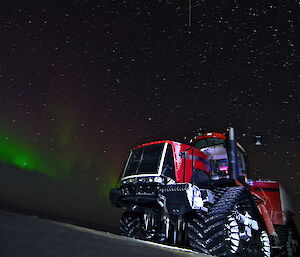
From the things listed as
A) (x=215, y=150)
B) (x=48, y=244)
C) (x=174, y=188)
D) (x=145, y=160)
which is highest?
(x=215, y=150)

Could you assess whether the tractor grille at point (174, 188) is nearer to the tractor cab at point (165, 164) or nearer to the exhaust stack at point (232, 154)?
the tractor cab at point (165, 164)

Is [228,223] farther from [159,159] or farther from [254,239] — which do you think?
[159,159]

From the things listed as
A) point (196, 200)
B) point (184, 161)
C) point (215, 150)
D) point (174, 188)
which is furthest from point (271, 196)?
point (174, 188)

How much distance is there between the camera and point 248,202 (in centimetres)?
633

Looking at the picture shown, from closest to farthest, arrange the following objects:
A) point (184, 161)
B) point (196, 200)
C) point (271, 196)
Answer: point (196, 200) < point (184, 161) < point (271, 196)

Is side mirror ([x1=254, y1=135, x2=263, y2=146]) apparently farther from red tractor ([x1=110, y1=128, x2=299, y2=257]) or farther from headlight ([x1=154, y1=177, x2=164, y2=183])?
headlight ([x1=154, y1=177, x2=164, y2=183])

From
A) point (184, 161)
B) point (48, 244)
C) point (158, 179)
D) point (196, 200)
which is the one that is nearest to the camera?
point (48, 244)

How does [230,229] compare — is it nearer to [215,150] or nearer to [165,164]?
[165,164]

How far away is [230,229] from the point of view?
17.0ft

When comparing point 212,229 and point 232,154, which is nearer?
point 212,229

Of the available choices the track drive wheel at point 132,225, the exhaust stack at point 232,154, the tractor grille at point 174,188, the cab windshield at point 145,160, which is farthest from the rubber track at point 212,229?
the track drive wheel at point 132,225

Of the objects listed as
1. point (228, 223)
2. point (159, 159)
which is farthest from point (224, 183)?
point (159, 159)

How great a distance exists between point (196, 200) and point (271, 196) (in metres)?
4.62

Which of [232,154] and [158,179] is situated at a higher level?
[232,154]
